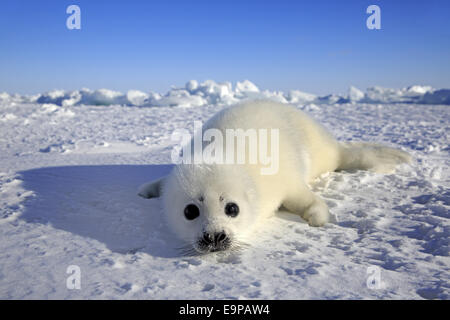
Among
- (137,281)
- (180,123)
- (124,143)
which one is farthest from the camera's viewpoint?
(180,123)

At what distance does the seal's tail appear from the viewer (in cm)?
369

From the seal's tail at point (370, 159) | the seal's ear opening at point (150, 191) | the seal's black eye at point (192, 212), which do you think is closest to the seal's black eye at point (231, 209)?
the seal's black eye at point (192, 212)

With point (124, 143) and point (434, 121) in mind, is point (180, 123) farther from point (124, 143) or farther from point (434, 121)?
point (434, 121)

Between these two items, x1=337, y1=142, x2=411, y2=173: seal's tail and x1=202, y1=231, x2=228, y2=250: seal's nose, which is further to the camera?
x1=337, y1=142, x2=411, y2=173: seal's tail

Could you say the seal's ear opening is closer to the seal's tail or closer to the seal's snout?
the seal's snout

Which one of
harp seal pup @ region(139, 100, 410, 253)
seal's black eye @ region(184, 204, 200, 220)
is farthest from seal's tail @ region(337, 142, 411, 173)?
seal's black eye @ region(184, 204, 200, 220)

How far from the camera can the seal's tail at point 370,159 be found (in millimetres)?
3693

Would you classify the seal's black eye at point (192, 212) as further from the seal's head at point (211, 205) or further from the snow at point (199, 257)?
the snow at point (199, 257)

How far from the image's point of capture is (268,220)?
2.60m

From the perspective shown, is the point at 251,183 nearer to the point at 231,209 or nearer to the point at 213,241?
the point at 231,209

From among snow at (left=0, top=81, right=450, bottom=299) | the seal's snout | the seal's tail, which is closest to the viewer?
snow at (left=0, top=81, right=450, bottom=299)
